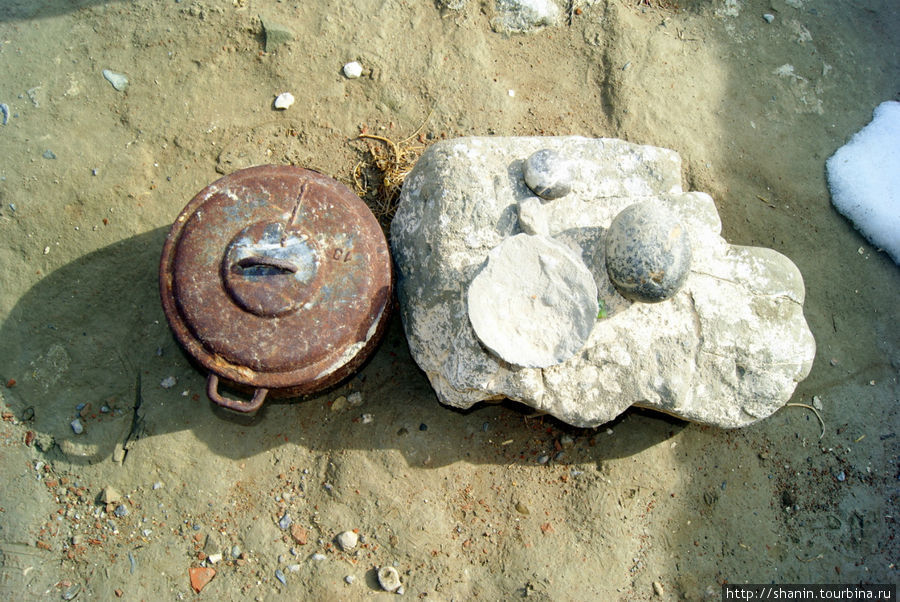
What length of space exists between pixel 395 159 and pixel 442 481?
192 centimetres

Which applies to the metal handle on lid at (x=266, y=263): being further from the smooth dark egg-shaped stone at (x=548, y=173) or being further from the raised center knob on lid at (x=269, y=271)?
the smooth dark egg-shaped stone at (x=548, y=173)

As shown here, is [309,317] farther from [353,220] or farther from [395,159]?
[395,159]

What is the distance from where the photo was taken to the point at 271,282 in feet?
8.47

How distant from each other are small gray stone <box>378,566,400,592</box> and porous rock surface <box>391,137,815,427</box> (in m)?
0.96

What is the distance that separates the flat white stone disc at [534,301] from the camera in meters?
2.64

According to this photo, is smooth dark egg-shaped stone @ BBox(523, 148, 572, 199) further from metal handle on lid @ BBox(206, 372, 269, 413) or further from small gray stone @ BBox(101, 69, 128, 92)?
small gray stone @ BBox(101, 69, 128, 92)

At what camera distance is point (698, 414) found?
9.86ft

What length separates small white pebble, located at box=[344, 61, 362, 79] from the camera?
3912mm

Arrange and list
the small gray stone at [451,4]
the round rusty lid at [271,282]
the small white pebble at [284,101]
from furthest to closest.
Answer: the small gray stone at [451,4] < the small white pebble at [284,101] < the round rusty lid at [271,282]

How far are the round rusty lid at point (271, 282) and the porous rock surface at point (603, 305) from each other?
365 millimetres

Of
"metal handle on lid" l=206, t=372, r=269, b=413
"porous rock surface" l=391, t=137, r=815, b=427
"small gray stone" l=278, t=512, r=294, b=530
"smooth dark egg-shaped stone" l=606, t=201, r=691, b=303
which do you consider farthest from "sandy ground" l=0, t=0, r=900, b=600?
"smooth dark egg-shaped stone" l=606, t=201, r=691, b=303

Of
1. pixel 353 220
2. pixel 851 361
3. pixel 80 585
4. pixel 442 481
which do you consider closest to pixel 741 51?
pixel 851 361

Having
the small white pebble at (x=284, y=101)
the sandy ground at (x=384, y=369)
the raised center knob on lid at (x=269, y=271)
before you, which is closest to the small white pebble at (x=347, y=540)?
the sandy ground at (x=384, y=369)

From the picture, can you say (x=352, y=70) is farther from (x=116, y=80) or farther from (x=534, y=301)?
(x=534, y=301)
